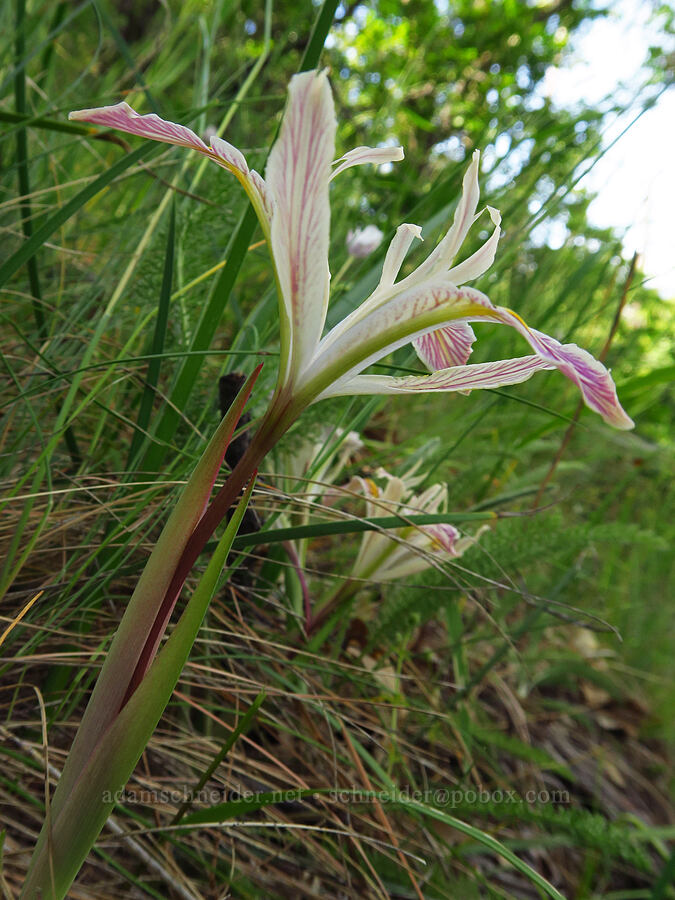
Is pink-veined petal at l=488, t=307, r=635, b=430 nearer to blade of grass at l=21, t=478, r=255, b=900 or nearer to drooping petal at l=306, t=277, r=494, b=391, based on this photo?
drooping petal at l=306, t=277, r=494, b=391

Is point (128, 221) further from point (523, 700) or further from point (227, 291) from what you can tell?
point (523, 700)

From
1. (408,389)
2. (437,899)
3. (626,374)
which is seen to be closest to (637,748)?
(626,374)

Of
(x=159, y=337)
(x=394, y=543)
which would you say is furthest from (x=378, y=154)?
(x=394, y=543)

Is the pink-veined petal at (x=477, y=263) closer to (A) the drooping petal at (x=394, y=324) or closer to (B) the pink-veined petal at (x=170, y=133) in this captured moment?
(A) the drooping petal at (x=394, y=324)

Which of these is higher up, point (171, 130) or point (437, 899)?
point (171, 130)

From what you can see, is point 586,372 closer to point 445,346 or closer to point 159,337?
point 445,346

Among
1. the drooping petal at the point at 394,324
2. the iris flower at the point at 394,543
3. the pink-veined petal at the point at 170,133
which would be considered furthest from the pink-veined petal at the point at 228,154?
the iris flower at the point at 394,543
